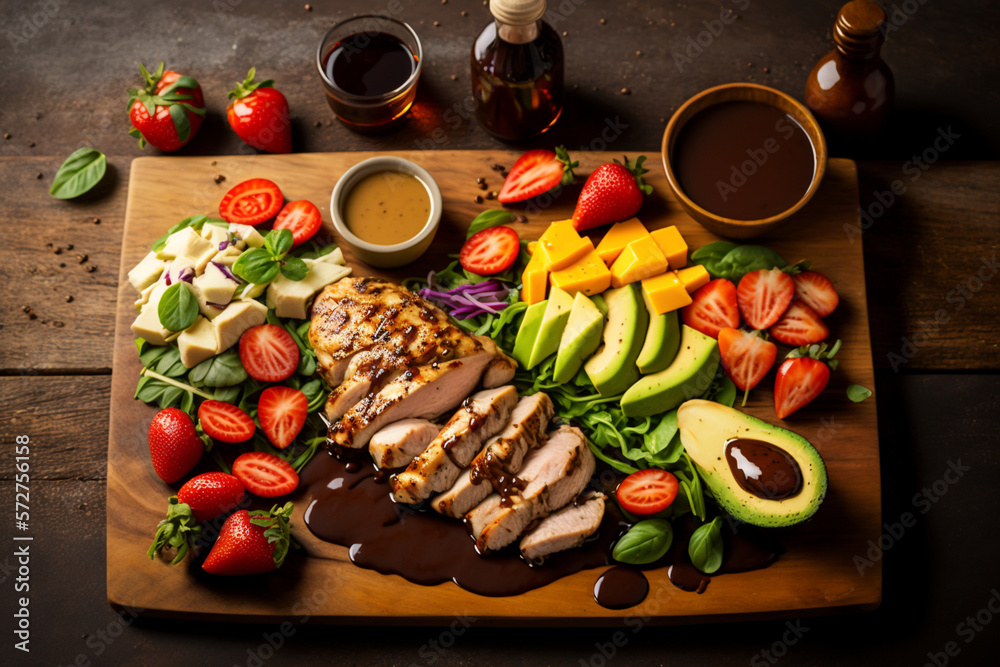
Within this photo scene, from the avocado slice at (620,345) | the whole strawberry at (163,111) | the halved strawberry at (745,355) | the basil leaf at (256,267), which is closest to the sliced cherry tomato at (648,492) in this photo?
the avocado slice at (620,345)

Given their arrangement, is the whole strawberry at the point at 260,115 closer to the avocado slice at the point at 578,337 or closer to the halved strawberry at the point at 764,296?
the avocado slice at the point at 578,337

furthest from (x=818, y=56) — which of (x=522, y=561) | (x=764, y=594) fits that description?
(x=522, y=561)

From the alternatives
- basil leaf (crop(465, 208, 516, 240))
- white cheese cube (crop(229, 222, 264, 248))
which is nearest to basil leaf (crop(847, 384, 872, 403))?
basil leaf (crop(465, 208, 516, 240))

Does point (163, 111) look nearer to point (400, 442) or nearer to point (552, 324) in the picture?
point (400, 442)

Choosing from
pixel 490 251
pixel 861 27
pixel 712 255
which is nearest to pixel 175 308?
pixel 490 251

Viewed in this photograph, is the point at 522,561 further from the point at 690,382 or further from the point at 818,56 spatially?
the point at 818,56

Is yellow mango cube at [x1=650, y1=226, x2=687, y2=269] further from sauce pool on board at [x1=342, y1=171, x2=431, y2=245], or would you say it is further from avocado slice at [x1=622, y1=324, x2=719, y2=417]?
sauce pool on board at [x1=342, y1=171, x2=431, y2=245]
